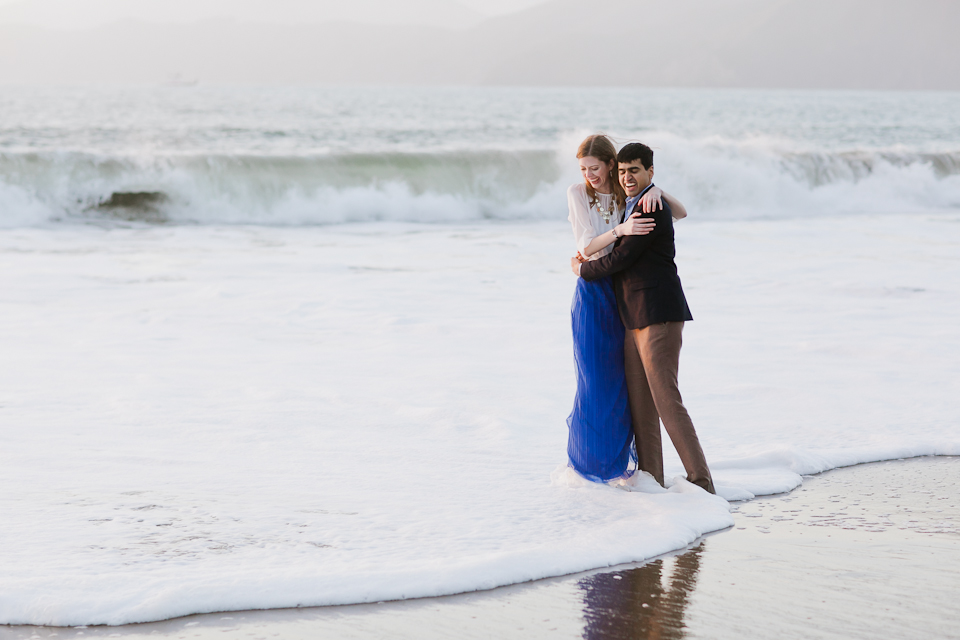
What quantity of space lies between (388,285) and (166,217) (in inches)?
362

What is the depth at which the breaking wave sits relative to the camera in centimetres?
1770

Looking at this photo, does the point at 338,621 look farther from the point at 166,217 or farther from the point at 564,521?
the point at 166,217

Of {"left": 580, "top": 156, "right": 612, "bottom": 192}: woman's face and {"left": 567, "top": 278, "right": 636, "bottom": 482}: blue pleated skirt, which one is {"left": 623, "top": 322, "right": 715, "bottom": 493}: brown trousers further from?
{"left": 580, "top": 156, "right": 612, "bottom": 192}: woman's face

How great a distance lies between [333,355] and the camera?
6.83 m

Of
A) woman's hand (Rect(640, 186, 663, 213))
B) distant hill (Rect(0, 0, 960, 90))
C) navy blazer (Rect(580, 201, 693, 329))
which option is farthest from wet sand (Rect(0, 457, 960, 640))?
distant hill (Rect(0, 0, 960, 90))

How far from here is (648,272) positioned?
12.5ft

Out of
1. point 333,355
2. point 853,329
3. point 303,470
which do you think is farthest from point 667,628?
point 853,329

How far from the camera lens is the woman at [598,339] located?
390 cm

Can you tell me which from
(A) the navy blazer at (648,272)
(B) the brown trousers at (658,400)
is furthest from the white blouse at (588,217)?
(B) the brown trousers at (658,400)

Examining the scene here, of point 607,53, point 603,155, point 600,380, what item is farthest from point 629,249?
point 607,53

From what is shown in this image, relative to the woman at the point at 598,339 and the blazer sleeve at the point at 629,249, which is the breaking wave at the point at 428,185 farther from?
the blazer sleeve at the point at 629,249

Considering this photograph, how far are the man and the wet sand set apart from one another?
532mm

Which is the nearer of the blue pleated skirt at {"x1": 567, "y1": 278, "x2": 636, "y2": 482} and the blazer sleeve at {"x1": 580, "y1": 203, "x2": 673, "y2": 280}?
the blazer sleeve at {"x1": 580, "y1": 203, "x2": 673, "y2": 280}

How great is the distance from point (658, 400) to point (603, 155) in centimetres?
104
